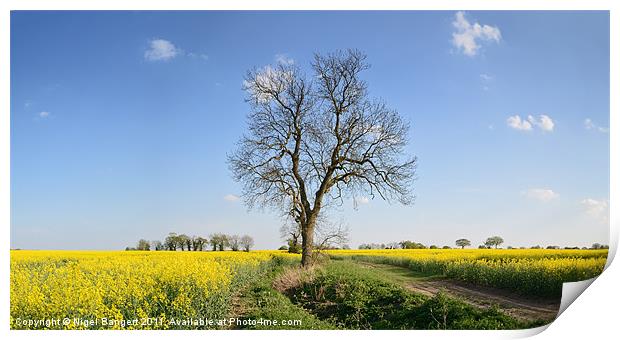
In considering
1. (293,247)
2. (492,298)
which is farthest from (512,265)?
(293,247)

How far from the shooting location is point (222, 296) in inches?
271

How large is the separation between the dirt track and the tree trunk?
2.16 metres

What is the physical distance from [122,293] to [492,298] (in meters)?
5.77

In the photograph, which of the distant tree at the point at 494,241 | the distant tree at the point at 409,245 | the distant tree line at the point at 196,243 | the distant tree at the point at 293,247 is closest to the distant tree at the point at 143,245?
the distant tree line at the point at 196,243

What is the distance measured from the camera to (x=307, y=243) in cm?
1028

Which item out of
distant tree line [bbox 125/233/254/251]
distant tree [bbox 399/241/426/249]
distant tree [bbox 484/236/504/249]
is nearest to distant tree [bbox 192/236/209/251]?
distant tree line [bbox 125/233/254/251]

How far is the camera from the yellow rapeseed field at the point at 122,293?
228 inches

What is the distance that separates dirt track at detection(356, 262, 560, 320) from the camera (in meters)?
6.62

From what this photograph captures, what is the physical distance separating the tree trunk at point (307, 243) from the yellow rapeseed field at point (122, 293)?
105 inches

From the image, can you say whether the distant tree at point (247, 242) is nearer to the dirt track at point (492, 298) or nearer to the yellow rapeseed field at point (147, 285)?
the yellow rapeseed field at point (147, 285)
